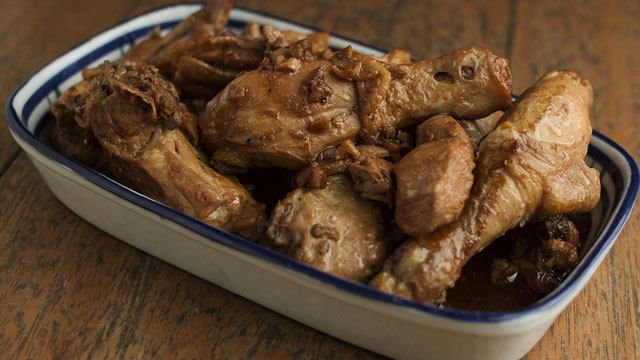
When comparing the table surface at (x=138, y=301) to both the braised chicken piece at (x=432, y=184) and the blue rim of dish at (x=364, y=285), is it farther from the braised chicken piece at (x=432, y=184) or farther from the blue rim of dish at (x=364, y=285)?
the braised chicken piece at (x=432, y=184)

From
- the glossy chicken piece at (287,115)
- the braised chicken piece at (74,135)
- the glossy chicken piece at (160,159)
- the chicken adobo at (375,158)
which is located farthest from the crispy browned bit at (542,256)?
the braised chicken piece at (74,135)

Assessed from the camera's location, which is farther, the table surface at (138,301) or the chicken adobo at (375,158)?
the table surface at (138,301)

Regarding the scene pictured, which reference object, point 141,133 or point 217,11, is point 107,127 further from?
point 217,11

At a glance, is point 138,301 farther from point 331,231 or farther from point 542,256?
point 542,256

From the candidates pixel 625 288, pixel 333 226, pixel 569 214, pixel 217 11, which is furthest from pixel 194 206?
pixel 625 288

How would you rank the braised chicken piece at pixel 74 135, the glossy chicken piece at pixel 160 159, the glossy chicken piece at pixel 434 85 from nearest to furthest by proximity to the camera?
the glossy chicken piece at pixel 160 159 < the glossy chicken piece at pixel 434 85 < the braised chicken piece at pixel 74 135
